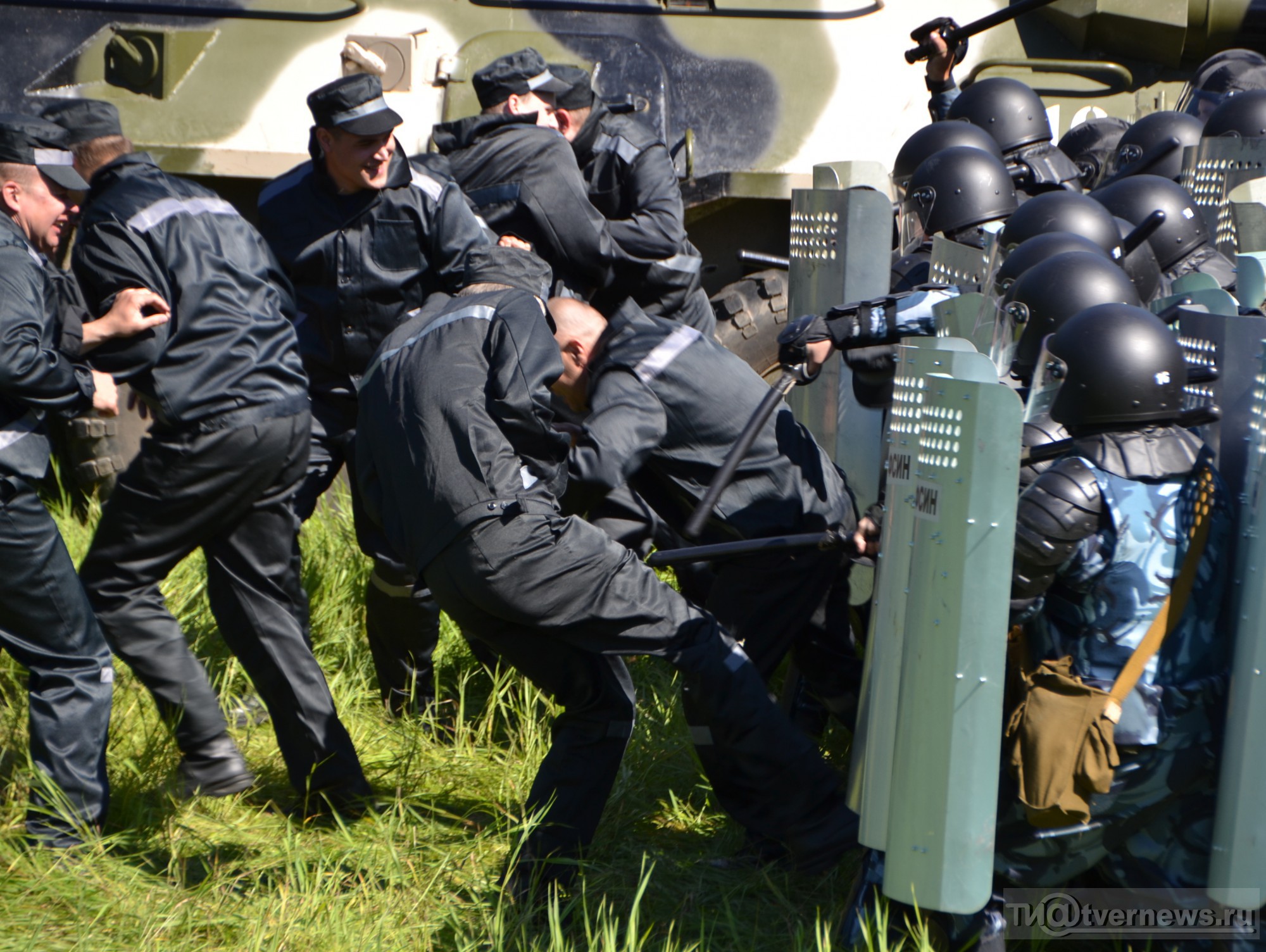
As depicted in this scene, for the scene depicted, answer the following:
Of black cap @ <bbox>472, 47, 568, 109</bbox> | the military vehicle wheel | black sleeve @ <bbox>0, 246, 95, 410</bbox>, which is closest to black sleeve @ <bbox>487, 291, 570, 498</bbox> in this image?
black sleeve @ <bbox>0, 246, 95, 410</bbox>

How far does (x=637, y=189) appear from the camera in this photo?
4965 millimetres

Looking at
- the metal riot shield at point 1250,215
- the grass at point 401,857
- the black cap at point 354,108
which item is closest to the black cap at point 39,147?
the black cap at point 354,108

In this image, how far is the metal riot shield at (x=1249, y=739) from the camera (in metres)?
2.43

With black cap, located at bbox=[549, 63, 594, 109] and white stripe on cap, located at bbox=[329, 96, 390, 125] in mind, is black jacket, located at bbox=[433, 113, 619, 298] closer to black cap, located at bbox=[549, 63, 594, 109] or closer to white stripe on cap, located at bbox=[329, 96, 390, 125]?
black cap, located at bbox=[549, 63, 594, 109]

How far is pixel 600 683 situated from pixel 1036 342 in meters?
1.29

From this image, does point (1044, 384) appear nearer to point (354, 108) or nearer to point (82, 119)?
point (354, 108)

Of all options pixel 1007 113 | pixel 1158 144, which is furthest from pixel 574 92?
pixel 1158 144

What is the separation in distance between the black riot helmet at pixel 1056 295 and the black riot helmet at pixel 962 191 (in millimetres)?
1210

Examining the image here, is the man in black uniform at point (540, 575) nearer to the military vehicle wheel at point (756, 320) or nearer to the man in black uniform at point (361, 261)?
the man in black uniform at point (361, 261)

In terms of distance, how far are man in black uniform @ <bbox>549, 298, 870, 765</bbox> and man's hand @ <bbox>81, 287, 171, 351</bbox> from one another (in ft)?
3.26

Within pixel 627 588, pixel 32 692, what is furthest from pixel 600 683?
pixel 32 692

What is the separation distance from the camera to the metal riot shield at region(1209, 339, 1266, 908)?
2432 millimetres

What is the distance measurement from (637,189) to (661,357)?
162 centimetres

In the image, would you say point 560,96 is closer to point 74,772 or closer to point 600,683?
point 600,683
